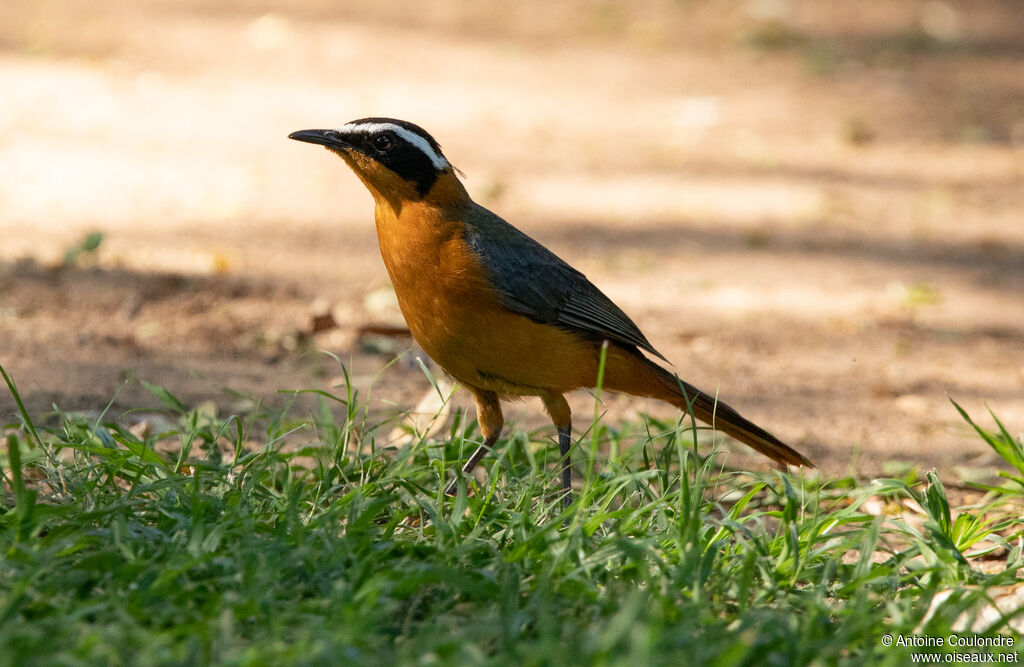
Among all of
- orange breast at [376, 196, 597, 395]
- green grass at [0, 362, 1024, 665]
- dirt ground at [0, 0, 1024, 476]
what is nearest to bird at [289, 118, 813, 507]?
orange breast at [376, 196, 597, 395]

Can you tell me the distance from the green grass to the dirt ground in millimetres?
982

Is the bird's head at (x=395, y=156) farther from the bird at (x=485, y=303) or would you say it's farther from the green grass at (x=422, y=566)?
the green grass at (x=422, y=566)

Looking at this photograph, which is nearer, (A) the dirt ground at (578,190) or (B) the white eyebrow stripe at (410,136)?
(B) the white eyebrow stripe at (410,136)

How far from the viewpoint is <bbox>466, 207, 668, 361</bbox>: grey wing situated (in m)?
4.60

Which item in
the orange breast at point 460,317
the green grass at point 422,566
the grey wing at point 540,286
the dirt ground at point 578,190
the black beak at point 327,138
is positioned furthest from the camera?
the dirt ground at point 578,190

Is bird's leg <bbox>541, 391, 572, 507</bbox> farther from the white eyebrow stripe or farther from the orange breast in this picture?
the white eyebrow stripe

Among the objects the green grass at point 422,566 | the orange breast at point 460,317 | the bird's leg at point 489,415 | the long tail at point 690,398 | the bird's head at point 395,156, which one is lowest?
the green grass at point 422,566

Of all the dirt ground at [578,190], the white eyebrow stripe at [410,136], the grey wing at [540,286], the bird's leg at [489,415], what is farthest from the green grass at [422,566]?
the white eyebrow stripe at [410,136]

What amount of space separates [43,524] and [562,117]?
8070 mm

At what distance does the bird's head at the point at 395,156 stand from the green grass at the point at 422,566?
3.33 ft

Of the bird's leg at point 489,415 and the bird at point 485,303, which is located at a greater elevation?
the bird at point 485,303

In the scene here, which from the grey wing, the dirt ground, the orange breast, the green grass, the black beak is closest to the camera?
the green grass

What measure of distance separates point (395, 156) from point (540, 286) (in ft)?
2.57

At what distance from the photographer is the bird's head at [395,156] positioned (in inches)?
183
